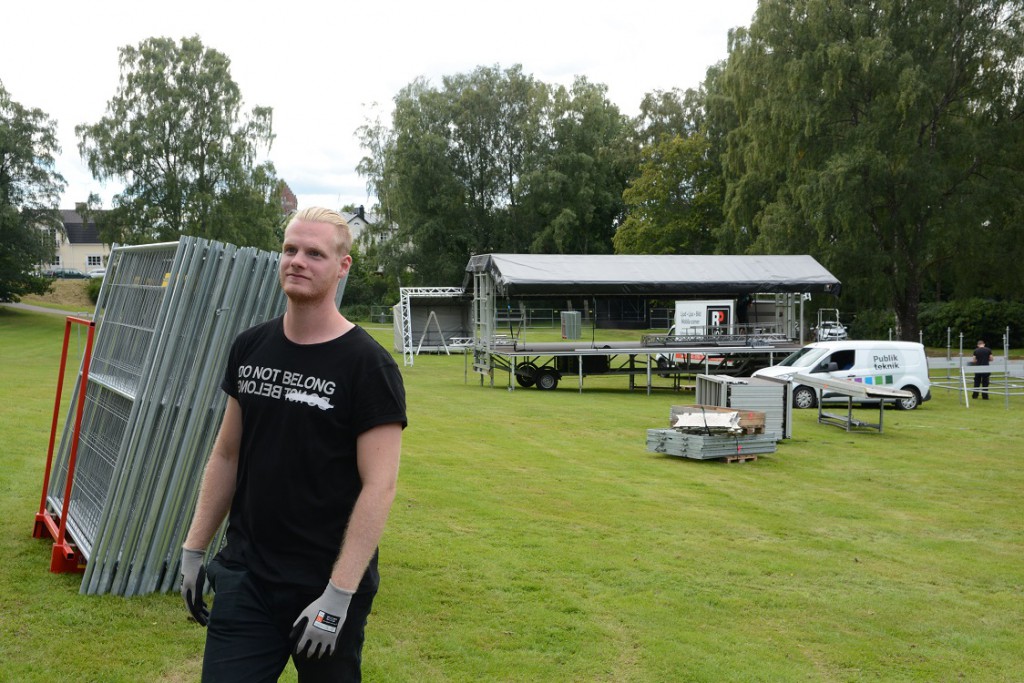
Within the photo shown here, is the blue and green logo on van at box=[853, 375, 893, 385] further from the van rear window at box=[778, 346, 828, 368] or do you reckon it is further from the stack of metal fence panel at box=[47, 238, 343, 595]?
the stack of metal fence panel at box=[47, 238, 343, 595]

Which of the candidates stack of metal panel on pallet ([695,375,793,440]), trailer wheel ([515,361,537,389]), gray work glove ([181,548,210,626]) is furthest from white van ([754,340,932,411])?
gray work glove ([181,548,210,626])

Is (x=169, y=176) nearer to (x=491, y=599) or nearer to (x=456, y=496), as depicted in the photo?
(x=456, y=496)

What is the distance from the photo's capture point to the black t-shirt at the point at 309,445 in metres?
3.17

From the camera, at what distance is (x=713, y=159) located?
192 ft

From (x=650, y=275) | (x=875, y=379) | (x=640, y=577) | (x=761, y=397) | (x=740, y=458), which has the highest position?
(x=650, y=275)

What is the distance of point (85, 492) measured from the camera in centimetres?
768

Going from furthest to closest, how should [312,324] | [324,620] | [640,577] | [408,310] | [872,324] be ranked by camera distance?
[872,324] → [408,310] → [640,577] → [312,324] → [324,620]

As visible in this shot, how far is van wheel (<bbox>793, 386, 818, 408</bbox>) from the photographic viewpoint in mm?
25141

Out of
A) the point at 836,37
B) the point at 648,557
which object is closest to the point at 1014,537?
the point at 648,557

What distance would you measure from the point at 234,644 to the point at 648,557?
19.2 feet

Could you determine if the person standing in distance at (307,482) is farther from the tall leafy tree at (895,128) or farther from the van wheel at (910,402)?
the tall leafy tree at (895,128)

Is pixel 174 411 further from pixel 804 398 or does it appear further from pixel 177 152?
pixel 177 152

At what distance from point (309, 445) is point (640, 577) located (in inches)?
204

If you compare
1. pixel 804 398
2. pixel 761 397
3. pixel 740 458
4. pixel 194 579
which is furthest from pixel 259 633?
pixel 804 398
